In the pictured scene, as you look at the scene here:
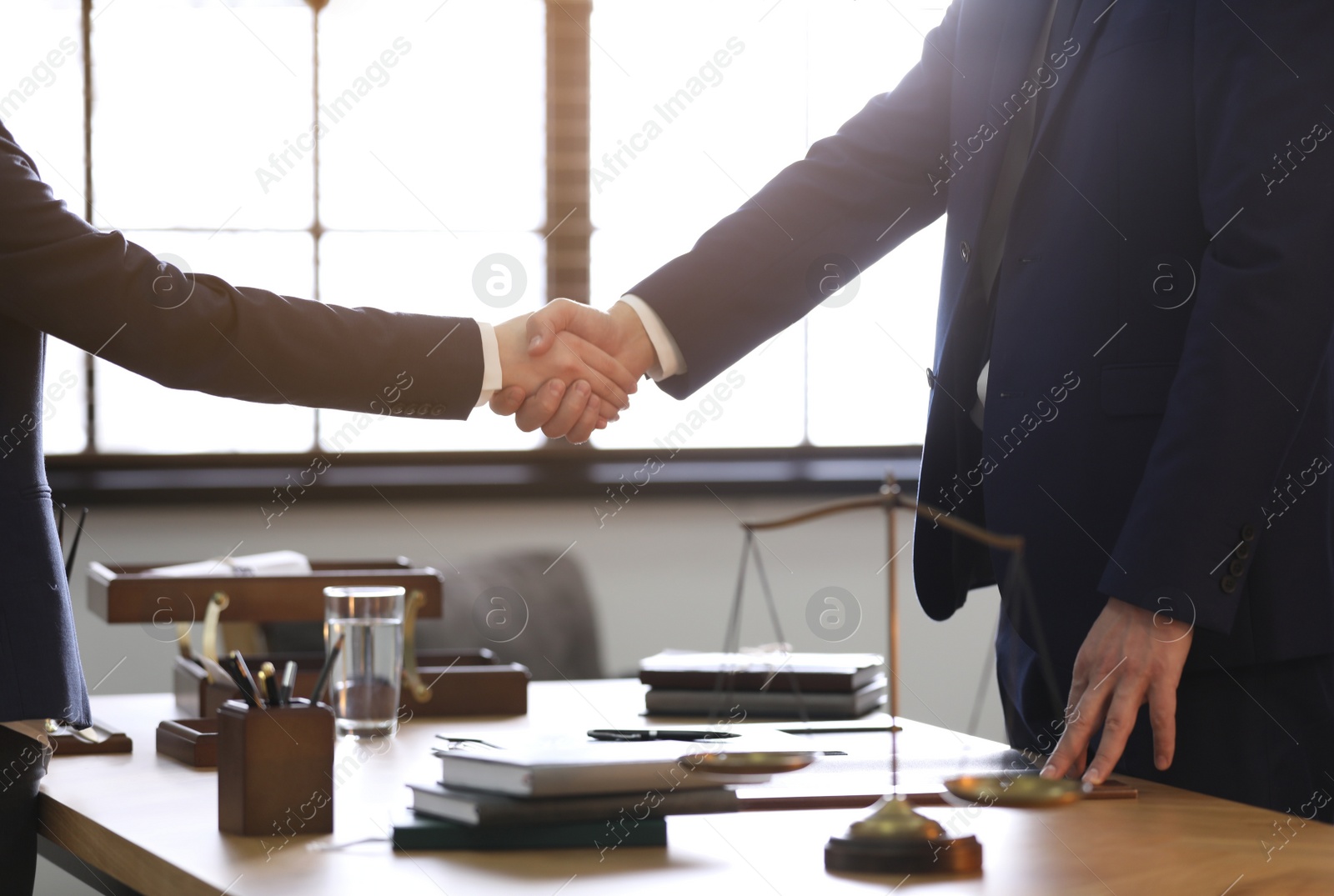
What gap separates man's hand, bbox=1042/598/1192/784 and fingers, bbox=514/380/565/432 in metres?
0.95

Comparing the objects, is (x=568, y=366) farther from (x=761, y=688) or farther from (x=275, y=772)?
(x=275, y=772)

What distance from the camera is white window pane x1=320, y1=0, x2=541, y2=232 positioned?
3.87 meters

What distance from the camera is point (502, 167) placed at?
13.2 feet

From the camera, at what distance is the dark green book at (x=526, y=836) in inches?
36.5

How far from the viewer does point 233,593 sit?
1.68 meters

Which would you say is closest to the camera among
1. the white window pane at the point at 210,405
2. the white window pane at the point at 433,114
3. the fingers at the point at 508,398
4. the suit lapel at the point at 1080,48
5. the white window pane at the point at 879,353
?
the suit lapel at the point at 1080,48

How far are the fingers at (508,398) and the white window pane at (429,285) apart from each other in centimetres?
201

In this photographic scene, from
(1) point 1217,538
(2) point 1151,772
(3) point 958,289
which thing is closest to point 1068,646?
(2) point 1151,772

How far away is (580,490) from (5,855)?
8.89 feet

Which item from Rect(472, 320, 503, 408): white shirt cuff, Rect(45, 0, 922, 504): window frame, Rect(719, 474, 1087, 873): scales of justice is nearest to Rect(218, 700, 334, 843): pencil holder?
Rect(719, 474, 1087, 873): scales of justice

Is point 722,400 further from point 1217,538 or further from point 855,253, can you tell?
point 1217,538

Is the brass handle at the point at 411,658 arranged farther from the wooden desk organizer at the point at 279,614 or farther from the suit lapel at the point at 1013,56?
the suit lapel at the point at 1013,56

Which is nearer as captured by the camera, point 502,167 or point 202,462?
point 202,462

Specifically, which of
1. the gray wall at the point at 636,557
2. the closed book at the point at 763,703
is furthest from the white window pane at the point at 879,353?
the closed book at the point at 763,703
